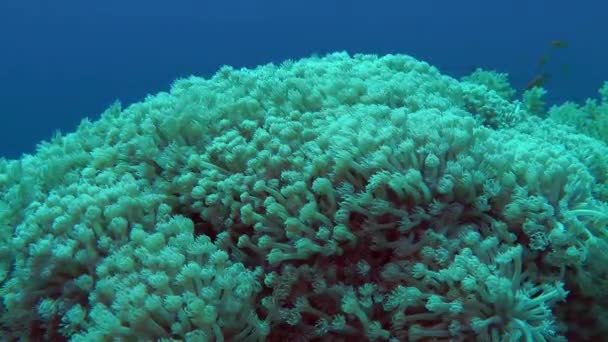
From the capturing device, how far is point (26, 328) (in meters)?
2.26

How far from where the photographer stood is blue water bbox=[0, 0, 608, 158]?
38406 mm

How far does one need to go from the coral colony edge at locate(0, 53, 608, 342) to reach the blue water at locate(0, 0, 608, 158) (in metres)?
36.0

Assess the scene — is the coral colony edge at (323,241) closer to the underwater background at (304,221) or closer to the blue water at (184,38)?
the underwater background at (304,221)

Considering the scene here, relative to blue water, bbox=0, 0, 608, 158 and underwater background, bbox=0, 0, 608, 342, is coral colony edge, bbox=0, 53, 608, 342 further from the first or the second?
blue water, bbox=0, 0, 608, 158

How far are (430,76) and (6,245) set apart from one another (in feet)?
8.29

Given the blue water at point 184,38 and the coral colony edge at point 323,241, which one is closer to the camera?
the coral colony edge at point 323,241

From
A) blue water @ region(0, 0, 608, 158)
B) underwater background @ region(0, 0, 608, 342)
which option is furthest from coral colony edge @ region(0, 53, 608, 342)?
blue water @ region(0, 0, 608, 158)

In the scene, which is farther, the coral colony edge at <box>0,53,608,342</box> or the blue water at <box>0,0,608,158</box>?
the blue water at <box>0,0,608,158</box>

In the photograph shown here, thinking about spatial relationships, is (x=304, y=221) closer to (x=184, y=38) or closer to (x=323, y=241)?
(x=323, y=241)

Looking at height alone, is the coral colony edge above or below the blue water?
below

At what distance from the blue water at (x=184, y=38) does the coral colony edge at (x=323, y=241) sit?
3602cm

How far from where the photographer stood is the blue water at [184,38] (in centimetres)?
3841

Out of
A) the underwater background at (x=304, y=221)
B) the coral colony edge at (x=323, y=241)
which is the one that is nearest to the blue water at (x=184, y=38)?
the underwater background at (x=304, y=221)

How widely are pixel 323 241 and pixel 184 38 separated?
47072mm
